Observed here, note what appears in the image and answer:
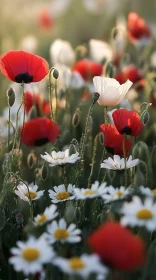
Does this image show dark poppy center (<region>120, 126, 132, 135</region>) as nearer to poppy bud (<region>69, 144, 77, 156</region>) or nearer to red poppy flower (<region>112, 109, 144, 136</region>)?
red poppy flower (<region>112, 109, 144, 136</region>)

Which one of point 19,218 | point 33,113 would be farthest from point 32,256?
point 33,113

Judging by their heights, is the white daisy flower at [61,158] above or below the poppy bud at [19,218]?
above

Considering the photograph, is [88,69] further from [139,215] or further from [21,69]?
[139,215]

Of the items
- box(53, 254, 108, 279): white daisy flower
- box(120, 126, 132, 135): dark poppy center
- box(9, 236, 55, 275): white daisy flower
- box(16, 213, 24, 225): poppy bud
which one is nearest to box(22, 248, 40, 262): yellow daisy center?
box(9, 236, 55, 275): white daisy flower

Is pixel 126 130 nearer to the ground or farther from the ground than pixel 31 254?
farther from the ground

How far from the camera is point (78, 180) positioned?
73.2 inches

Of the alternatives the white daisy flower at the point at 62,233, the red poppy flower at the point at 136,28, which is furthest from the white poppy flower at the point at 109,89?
the red poppy flower at the point at 136,28

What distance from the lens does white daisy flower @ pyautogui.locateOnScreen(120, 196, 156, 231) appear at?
124cm

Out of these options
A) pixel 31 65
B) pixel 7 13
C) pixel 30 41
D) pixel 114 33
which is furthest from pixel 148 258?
pixel 7 13

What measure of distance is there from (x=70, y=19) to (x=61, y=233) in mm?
4288

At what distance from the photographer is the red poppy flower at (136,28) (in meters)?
2.74

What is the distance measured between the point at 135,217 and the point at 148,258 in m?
0.11

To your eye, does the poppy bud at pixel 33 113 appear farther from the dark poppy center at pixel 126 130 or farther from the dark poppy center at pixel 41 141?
the dark poppy center at pixel 126 130

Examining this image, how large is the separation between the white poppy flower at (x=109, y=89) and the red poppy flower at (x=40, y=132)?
17cm
